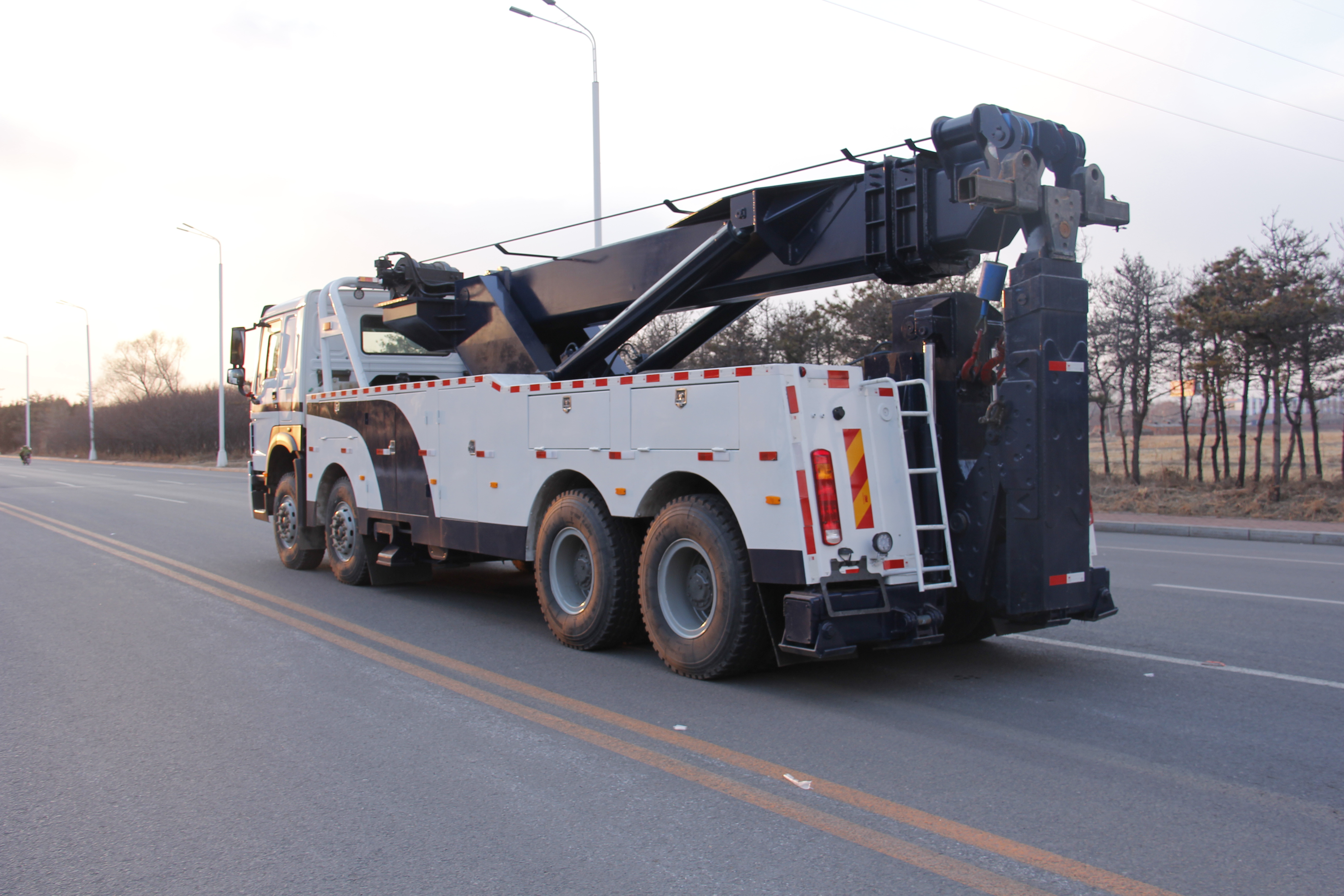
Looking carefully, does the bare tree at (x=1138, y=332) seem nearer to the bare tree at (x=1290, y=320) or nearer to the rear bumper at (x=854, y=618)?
the bare tree at (x=1290, y=320)

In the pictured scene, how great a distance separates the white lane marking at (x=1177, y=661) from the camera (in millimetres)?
5902

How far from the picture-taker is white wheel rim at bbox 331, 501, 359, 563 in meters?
9.96

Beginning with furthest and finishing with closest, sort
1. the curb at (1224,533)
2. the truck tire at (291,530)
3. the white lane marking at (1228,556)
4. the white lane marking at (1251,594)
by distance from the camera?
the curb at (1224,533), the white lane marking at (1228,556), the truck tire at (291,530), the white lane marking at (1251,594)

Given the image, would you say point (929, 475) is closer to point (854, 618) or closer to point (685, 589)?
point (854, 618)

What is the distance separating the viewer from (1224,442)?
781 inches

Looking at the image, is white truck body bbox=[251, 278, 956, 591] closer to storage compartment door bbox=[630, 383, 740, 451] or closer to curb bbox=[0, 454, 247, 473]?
storage compartment door bbox=[630, 383, 740, 451]

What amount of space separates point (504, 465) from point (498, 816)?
405cm

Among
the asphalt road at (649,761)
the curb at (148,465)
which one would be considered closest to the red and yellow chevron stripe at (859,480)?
the asphalt road at (649,761)

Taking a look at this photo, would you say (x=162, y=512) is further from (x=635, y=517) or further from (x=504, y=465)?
(x=635, y=517)

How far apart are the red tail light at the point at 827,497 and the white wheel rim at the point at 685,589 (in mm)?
951

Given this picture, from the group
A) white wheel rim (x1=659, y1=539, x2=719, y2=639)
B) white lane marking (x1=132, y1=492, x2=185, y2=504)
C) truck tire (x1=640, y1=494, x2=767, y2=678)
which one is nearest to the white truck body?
truck tire (x1=640, y1=494, x2=767, y2=678)

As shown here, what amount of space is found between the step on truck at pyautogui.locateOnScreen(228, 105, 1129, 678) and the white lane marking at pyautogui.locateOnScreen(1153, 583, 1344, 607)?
12.6ft

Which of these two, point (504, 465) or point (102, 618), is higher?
point (504, 465)

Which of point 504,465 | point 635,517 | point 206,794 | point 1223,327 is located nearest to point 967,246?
point 635,517
